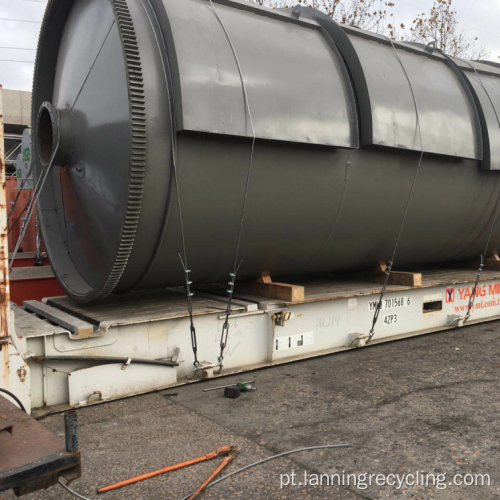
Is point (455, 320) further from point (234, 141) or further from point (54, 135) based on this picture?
point (54, 135)

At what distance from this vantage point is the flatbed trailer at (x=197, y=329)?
12.6 feet

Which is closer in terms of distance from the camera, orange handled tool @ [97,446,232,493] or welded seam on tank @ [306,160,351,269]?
orange handled tool @ [97,446,232,493]

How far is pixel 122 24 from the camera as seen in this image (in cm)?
391

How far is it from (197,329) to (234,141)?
1.46 m

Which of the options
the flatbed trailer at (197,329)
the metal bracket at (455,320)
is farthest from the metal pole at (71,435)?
the metal bracket at (455,320)

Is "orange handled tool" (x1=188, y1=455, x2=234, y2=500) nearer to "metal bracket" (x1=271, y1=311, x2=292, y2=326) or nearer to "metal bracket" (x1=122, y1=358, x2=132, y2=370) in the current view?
"metal bracket" (x1=122, y1=358, x2=132, y2=370)

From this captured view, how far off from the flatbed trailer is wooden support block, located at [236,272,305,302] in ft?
0.15

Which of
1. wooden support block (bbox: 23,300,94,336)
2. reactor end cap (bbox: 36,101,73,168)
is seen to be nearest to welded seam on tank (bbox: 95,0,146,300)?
wooden support block (bbox: 23,300,94,336)

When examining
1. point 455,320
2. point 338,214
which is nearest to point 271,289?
point 338,214

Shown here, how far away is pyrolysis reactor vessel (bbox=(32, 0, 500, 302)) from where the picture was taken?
13.1 ft

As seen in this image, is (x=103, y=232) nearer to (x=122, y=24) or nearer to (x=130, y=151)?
(x=130, y=151)

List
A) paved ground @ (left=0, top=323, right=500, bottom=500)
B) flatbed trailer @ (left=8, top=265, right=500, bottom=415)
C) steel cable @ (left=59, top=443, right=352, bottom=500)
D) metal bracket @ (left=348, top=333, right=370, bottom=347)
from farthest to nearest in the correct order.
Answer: metal bracket @ (left=348, top=333, right=370, bottom=347)
flatbed trailer @ (left=8, top=265, right=500, bottom=415)
paved ground @ (left=0, top=323, right=500, bottom=500)
steel cable @ (left=59, top=443, right=352, bottom=500)

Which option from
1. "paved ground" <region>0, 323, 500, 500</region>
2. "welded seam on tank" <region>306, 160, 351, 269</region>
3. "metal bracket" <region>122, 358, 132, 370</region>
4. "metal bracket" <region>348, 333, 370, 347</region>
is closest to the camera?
"paved ground" <region>0, 323, 500, 500</region>

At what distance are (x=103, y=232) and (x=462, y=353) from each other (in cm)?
347
